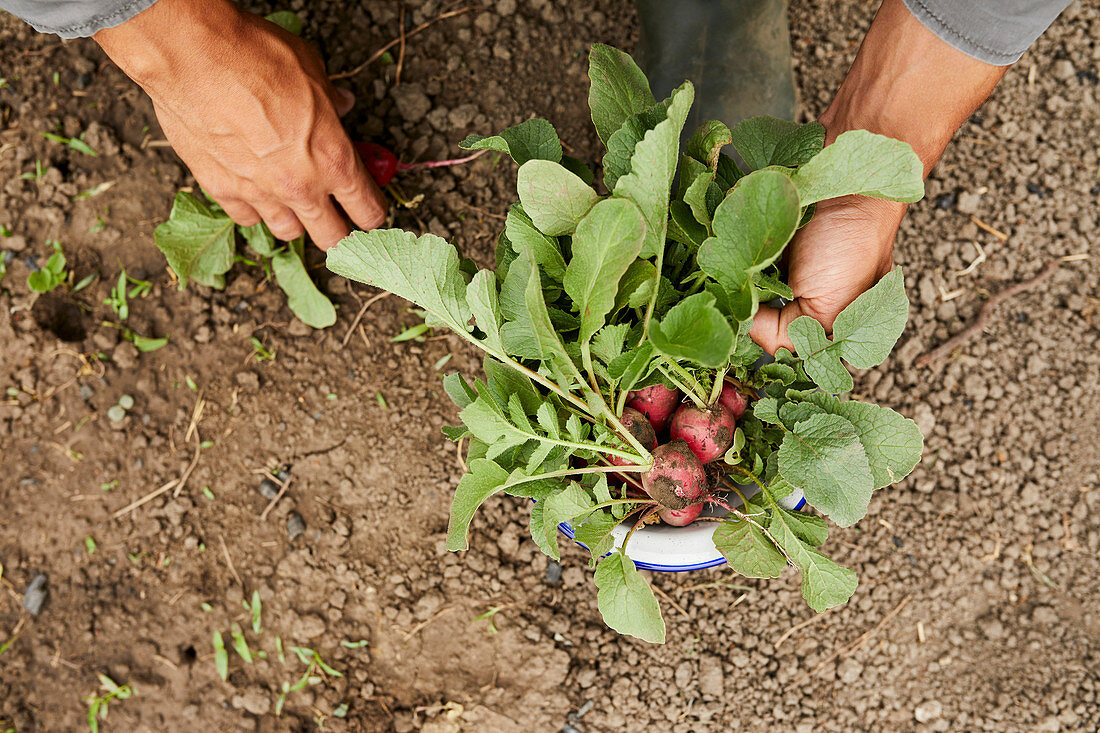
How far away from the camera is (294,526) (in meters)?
1.67

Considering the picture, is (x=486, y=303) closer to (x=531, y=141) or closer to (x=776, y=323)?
(x=531, y=141)

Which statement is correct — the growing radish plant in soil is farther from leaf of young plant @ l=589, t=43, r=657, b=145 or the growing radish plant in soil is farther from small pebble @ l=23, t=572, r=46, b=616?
small pebble @ l=23, t=572, r=46, b=616

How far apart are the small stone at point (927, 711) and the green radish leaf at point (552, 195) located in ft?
4.45

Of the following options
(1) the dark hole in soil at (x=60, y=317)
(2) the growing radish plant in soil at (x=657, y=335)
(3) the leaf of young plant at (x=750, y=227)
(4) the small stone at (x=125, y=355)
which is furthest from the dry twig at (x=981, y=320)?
(1) the dark hole in soil at (x=60, y=317)

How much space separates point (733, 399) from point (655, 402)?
123 mm

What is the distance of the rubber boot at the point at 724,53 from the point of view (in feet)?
5.38

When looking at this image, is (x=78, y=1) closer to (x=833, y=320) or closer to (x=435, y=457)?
(x=435, y=457)

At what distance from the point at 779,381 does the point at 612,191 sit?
389 millimetres

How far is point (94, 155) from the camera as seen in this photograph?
5.75 feet

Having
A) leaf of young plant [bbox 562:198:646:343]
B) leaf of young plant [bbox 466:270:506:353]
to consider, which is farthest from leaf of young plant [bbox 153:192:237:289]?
leaf of young plant [bbox 562:198:646:343]

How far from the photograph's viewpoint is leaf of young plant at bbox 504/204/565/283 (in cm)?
104

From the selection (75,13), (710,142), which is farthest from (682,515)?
(75,13)

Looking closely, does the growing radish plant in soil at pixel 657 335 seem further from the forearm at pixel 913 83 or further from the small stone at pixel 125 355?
the small stone at pixel 125 355

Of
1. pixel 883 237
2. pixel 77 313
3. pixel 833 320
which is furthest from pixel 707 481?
pixel 77 313
